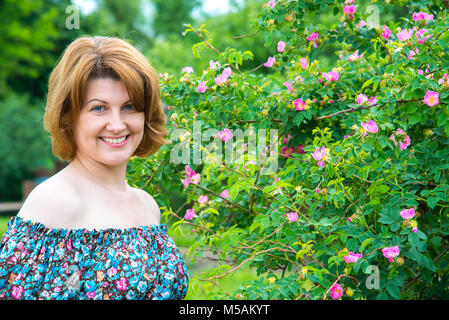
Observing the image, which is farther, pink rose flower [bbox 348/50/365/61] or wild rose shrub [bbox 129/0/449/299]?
pink rose flower [bbox 348/50/365/61]

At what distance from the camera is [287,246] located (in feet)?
6.57

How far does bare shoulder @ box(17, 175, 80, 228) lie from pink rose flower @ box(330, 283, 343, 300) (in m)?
0.96

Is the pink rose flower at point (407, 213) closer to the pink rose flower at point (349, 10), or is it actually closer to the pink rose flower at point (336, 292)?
the pink rose flower at point (336, 292)

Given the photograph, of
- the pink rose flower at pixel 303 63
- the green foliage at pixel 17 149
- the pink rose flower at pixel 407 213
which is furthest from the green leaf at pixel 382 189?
the green foliage at pixel 17 149

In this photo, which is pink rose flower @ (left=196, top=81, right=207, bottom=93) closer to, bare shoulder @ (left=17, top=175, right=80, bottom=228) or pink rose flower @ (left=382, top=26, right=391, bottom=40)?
pink rose flower @ (left=382, top=26, right=391, bottom=40)

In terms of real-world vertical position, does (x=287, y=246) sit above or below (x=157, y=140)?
below

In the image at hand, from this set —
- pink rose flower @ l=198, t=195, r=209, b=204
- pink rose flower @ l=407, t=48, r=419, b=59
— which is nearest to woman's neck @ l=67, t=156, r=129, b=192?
pink rose flower @ l=198, t=195, r=209, b=204

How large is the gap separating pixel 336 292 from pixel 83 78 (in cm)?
117

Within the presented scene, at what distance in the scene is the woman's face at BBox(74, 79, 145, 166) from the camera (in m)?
1.75

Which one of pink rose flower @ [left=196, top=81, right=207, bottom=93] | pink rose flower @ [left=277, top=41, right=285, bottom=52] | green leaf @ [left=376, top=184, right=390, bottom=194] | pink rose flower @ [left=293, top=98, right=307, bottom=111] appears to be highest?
pink rose flower @ [left=277, top=41, right=285, bottom=52]

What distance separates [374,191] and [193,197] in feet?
3.56

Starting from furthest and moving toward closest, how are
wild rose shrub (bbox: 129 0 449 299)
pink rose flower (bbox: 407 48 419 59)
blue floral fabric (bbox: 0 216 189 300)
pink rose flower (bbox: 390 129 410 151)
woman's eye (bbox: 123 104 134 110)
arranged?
pink rose flower (bbox: 407 48 419 59), pink rose flower (bbox: 390 129 410 151), wild rose shrub (bbox: 129 0 449 299), woman's eye (bbox: 123 104 134 110), blue floral fabric (bbox: 0 216 189 300)
